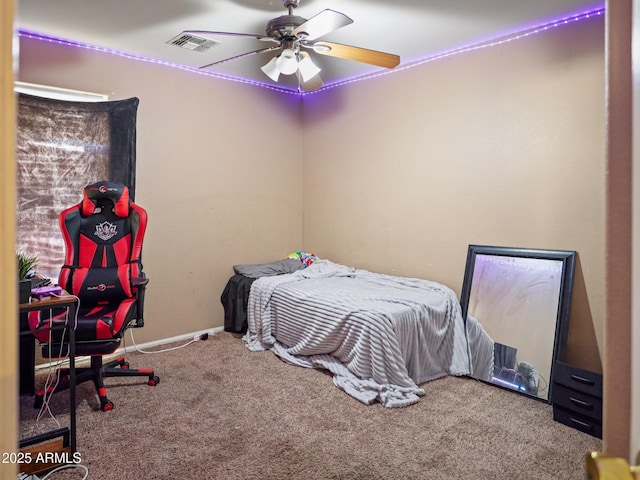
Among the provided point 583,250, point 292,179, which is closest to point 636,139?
point 583,250

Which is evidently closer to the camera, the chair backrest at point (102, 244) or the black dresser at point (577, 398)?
the black dresser at point (577, 398)

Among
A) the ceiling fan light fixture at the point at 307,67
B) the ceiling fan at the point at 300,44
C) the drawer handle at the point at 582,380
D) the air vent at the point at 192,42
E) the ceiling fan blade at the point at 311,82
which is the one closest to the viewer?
the drawer handle at the point at 582,380

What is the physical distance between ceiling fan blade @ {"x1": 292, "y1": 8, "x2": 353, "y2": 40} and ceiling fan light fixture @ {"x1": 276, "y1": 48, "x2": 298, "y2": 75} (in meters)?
0.23

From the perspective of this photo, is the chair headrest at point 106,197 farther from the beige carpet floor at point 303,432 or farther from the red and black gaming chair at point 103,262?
the beige carpet floor at point 303,432

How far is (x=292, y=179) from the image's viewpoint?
15.7 feet

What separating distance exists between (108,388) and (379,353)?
1868 millimetres

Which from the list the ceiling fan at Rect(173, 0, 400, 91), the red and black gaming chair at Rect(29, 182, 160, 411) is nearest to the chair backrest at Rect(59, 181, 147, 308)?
the red and black gaming chair at Rect(29, 182, 160, 411)

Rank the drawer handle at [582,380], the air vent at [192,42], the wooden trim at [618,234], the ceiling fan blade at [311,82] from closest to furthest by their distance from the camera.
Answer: the wooden trim at [618,234] < the drawer handle at [582,380] < the air vent at [192,42] < the ceiling fan blade at [311,82]

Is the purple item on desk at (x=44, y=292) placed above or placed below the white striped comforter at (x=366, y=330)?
above

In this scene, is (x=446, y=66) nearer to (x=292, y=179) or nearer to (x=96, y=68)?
(x=292, y=179)

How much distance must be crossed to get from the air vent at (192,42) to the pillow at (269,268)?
2035 millimetres

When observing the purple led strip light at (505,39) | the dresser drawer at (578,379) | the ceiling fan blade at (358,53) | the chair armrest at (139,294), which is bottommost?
the dresser drawer at (578,379)

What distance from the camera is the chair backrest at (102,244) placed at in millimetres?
2783

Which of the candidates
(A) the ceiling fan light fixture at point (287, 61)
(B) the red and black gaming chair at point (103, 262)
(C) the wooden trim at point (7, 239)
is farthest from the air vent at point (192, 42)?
(C) the wooden trim at point (7, 239)
